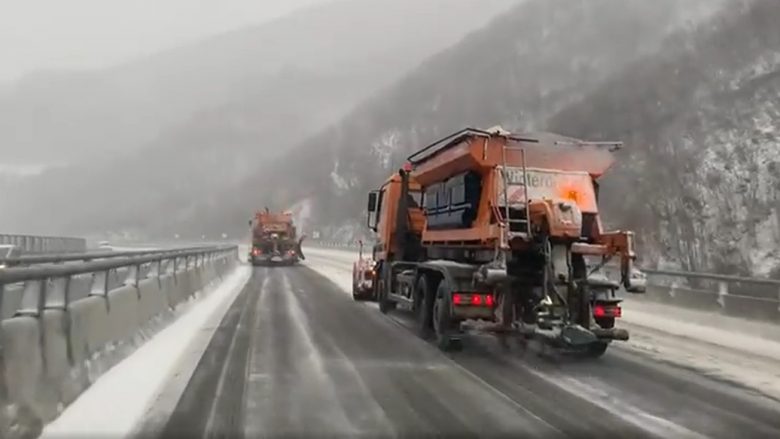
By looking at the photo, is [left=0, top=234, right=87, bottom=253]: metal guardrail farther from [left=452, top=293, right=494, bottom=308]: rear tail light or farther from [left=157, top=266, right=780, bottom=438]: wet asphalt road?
[left=452, top=293, right=494, bottom=308]: rear tail light

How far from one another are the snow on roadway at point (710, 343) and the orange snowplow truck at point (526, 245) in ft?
3.95

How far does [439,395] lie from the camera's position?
27.4ft

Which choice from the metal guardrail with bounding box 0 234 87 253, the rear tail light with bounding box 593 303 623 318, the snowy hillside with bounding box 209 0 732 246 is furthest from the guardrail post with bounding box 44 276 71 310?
the snowy hillside with bounding box 209 0 732 246

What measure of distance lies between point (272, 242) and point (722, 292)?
33984mm

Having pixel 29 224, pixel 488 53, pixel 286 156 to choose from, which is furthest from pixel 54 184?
pixel 488 53

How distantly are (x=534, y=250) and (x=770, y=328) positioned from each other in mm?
5135

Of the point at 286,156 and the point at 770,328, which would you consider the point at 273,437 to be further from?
the point at 286,156

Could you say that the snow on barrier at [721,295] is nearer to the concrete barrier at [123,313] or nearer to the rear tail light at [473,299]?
the rear tail light at [473,299]

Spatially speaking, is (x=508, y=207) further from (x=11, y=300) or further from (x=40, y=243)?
(x=40, y=243)

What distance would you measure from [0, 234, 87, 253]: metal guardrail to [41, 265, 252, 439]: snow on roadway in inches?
1238

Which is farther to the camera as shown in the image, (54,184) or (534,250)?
(54,184)

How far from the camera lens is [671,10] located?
3238 inches

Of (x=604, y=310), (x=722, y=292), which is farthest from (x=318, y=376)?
(x=722, y=292)

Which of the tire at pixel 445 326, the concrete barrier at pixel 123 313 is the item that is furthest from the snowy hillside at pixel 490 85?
the concrete barrier at pixel 123 313
